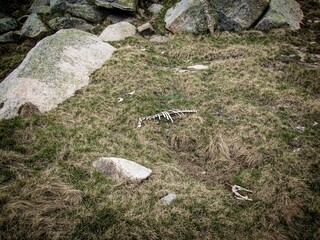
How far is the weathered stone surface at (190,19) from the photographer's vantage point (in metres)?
12.7

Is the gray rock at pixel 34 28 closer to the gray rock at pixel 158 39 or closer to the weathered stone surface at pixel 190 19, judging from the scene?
the gray rock at pixel 158 39

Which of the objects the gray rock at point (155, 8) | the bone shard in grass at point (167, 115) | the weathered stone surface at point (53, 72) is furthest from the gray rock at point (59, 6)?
the bone shard in grass at point (167, 115)

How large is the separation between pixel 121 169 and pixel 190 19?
30.4ft

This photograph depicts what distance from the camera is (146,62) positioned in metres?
10.7

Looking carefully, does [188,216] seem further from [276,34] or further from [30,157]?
[276,34]

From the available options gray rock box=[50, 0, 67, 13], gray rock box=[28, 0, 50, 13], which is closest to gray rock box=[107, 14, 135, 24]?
gray rock box=[50, 0, 67, 13]

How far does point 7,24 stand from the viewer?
48.7 ft

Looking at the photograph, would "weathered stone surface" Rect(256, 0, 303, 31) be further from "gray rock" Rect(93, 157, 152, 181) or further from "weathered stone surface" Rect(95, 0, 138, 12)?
"gray rock" Rect(93, 157, 152, 181)

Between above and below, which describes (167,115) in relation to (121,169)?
above

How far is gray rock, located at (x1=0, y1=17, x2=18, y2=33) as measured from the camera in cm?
1465

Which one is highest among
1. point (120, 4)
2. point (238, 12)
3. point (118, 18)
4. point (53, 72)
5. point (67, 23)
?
point (238, 12)

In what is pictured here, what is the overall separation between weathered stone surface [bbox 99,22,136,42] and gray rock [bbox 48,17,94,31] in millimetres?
1923

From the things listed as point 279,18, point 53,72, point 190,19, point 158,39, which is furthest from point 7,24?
point 279,18

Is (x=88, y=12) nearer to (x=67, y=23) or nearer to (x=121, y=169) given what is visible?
(x=67, y=23)
